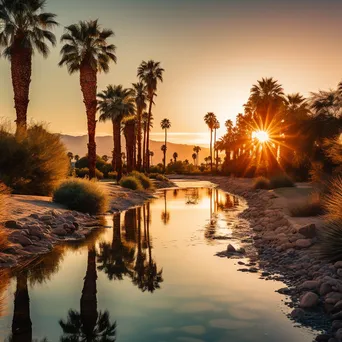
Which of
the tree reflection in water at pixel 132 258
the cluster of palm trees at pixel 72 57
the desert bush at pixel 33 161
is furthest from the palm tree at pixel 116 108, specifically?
the tree reflection in water at pixel 132 258

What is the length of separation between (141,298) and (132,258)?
4.35 metres

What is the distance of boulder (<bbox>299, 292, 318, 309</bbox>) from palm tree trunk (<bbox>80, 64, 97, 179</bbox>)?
1178 inches

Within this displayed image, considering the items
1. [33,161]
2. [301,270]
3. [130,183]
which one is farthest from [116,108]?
[301,270]

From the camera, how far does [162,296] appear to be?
33.2ft

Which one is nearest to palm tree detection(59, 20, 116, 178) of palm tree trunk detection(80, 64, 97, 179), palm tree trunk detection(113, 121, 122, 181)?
palm tree trunk detection(80, 64, 97, 179)

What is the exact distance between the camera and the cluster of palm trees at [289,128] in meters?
30.4

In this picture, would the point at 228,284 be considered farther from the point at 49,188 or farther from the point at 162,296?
the point at 49,188

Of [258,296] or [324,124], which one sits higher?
[324,124]

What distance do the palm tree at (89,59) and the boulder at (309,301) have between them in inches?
1175

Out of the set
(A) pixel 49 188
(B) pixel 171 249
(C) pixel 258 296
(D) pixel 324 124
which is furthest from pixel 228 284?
(D) pixel 324 124

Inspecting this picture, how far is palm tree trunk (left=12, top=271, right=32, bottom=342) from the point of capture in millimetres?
7680

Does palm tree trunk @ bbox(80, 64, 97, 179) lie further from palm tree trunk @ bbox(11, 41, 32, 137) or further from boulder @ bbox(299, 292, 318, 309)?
boulder @ bbox(299, 292, 318, 309)

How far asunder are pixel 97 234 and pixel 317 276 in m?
10.1

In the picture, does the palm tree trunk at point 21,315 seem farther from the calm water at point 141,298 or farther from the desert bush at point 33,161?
the desert bush at point 33,161
